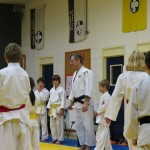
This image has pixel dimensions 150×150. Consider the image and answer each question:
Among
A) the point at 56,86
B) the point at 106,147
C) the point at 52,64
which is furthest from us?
the point at 52,64

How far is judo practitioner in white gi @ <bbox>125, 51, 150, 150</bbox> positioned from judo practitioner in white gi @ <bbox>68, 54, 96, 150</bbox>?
157 inches

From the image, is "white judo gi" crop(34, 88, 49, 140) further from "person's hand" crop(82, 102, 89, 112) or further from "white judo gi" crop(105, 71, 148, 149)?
"white judo gi" crop(105, 71, 148, 149)

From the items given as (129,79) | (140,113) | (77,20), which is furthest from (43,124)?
(140,113)

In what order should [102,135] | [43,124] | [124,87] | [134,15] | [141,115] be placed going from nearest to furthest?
[141,115]
[124,87]
[102,135]
[134,15]
[43,124]

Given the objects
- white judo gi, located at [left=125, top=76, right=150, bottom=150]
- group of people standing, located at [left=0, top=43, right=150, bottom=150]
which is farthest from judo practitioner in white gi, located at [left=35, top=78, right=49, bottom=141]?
white judo gi, located at [left=125, top=76, right=150, bottom=150]

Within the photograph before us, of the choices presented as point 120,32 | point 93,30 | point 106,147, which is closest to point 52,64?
point 93,30

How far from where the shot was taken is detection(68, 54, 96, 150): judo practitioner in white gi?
7.60m

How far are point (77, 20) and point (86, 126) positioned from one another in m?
5.30

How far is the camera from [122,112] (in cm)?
1053

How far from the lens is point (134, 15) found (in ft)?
33.1

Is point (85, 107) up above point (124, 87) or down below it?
below

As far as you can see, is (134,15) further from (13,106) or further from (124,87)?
(13,106)

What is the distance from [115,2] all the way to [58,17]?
2.94 m

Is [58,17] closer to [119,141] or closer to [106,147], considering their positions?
[119,141]
